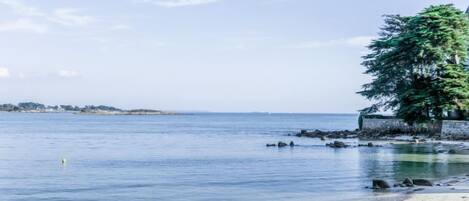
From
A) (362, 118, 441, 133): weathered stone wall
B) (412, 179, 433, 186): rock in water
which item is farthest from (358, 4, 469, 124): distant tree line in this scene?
(412, 179, 433, 186): rock in water

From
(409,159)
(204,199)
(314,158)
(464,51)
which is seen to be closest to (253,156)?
(314,158)

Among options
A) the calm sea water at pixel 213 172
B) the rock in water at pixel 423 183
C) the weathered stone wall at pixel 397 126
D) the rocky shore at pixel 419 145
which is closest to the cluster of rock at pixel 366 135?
the rocky shore at pixel 419 145

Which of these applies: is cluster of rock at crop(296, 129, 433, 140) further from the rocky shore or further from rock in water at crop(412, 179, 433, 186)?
rock in water at crop(412, 179, 433, 186)

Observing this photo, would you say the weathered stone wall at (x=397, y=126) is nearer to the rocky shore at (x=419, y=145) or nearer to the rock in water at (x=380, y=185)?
the rocky shore at (x=419, y=145)

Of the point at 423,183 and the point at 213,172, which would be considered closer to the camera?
the point at 423,183

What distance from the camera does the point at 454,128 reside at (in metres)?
60.5

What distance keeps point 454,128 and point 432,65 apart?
7038 mm

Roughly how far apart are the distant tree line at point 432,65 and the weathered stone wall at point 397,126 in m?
1.00

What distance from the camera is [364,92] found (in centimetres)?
7300

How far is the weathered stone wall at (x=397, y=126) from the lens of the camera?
63484 mm

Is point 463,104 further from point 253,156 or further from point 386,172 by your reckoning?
point 386,172

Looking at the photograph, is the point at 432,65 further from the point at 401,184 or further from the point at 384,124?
the point at 401,184

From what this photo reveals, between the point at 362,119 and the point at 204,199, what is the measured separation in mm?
53537

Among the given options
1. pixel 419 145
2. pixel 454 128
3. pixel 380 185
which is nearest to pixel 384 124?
A: pixel 454 128
